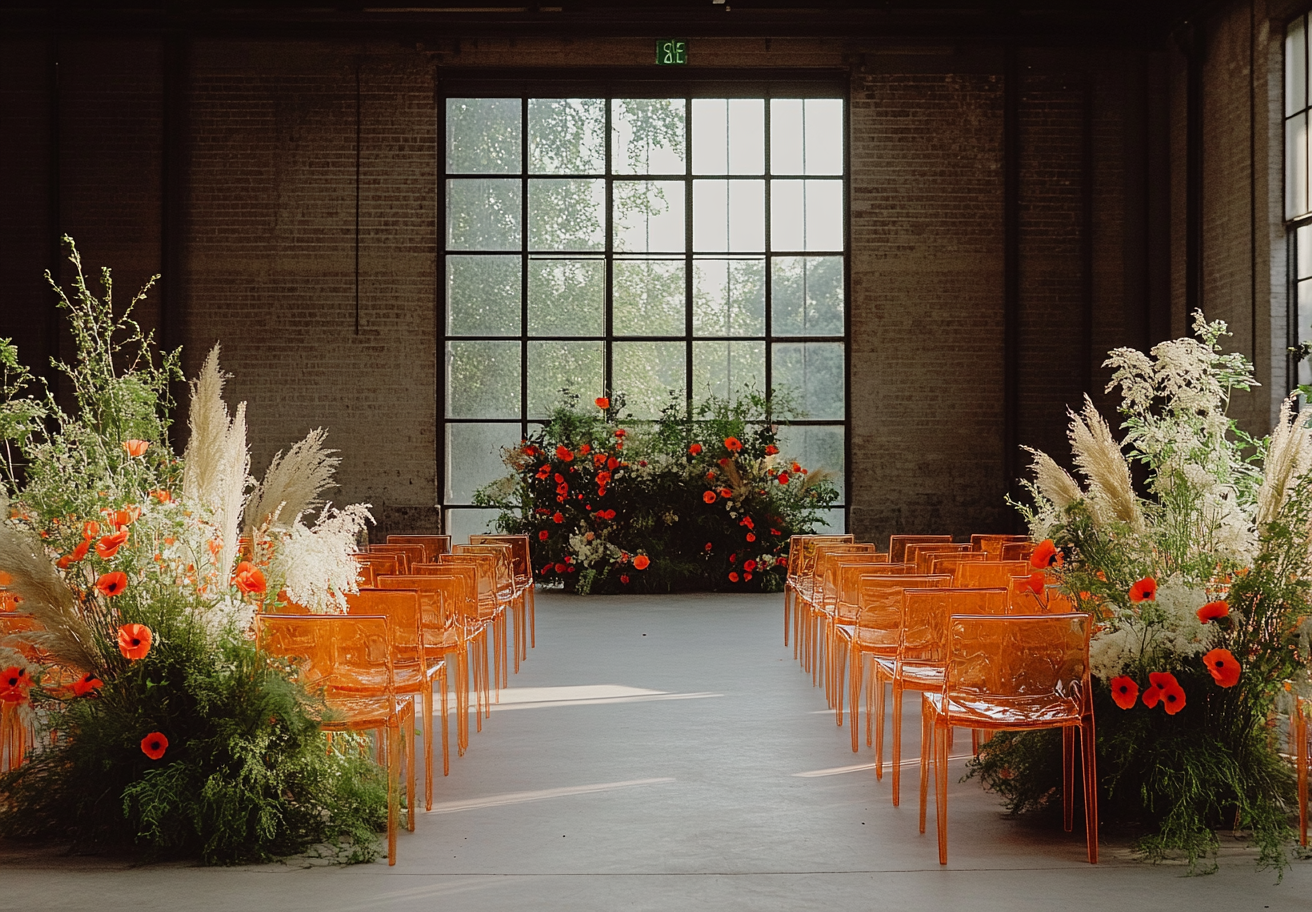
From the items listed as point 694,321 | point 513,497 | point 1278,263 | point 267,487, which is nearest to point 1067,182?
point 1278,263

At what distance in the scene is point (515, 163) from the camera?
44.9 ft

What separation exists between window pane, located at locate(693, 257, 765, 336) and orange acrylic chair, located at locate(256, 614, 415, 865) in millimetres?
9938

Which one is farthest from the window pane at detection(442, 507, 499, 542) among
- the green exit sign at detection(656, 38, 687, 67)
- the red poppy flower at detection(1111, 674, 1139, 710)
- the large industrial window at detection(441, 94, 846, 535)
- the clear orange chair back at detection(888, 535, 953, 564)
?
the red poppy flower at detection(1111, 674, 1139, 710)

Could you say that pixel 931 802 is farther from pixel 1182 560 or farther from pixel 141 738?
pixel 141 738

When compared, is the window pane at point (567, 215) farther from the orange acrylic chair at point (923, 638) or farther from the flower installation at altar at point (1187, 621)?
the flower installation at altar at point (1187, 621)

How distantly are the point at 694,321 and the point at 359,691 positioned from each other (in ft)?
32.7

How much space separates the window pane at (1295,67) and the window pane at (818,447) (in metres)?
5.36

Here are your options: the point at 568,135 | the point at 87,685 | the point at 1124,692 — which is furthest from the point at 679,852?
the point at 568,135

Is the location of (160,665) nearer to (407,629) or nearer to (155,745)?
(155,745)

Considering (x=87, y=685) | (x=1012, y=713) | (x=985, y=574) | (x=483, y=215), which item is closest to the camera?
(x=87, y=685)

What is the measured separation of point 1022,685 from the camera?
3969mm

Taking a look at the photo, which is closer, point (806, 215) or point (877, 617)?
point (877, 617)

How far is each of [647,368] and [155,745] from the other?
10259 millimetres

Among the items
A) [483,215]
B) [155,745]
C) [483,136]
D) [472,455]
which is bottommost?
[155,745]
